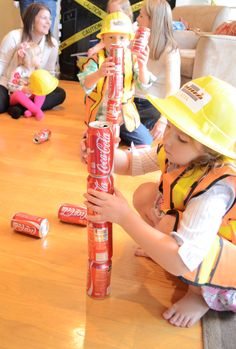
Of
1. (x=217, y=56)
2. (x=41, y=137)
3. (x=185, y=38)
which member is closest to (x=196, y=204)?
(x=41, y=137)

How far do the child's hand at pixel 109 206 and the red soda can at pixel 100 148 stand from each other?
0.05m

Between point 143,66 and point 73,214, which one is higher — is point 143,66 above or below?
above

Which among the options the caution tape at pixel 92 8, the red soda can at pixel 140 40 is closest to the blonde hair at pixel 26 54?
the red soda can at pixel 140 40

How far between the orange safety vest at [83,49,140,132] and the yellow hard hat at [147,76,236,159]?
0.93 m

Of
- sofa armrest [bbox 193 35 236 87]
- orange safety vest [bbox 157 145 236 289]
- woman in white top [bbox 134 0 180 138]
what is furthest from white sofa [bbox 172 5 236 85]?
orange safety vest [bbox 157 145 236 289]

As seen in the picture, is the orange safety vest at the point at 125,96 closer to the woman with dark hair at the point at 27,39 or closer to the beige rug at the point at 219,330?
the woman with dark hair at the point at 27,39

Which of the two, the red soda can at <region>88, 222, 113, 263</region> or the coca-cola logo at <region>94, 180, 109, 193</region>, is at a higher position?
the coca-cola logo at <region>94, 180, 109, 193</region>

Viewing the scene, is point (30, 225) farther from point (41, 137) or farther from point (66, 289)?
point (41, 137)

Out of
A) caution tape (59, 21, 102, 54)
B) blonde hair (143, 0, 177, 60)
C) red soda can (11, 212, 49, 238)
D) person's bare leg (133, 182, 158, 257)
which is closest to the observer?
person's bare leg (133, 182, 158, 257)

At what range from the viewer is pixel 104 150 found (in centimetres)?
77

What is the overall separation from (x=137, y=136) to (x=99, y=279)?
1110 mm

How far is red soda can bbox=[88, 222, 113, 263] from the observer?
2.82 ft

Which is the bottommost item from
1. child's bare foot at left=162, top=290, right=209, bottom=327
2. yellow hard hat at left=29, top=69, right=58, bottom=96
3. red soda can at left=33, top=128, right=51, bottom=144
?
red soda can at left=33, top=128, right=51, bottom=144

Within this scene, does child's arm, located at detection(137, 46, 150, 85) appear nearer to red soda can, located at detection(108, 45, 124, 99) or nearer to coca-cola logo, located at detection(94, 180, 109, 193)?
red soda can, located at detection(108, 45, 124, 99)
